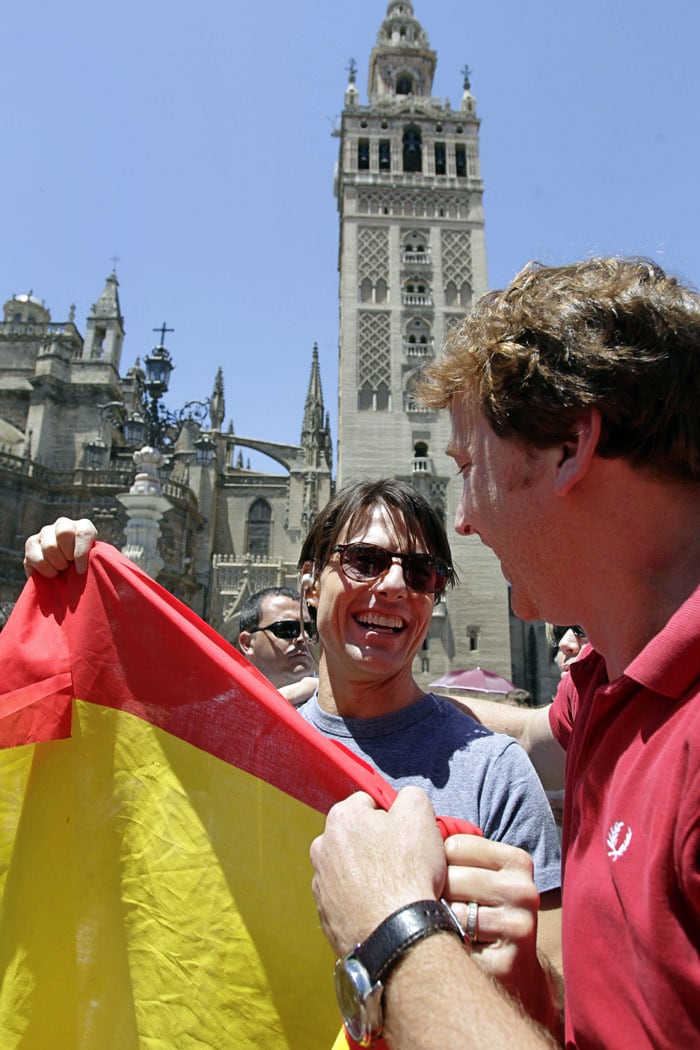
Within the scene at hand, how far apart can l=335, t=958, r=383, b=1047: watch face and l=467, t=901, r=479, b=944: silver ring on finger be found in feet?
0.66

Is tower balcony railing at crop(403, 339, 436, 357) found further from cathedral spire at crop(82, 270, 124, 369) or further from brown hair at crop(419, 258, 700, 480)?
brown hair at crop(419, 258, 700, 480)

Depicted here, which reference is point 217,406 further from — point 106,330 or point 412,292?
point 412,292

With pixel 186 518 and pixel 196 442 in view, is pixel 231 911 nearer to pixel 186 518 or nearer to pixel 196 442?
pixel 186 518

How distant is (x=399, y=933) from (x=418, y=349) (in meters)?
34.9

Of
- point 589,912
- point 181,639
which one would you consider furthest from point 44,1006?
point 589,912

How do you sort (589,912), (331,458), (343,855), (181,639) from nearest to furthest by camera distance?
(589,912), (343,855), (181,639), (331,458)

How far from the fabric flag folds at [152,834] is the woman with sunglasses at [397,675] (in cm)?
41

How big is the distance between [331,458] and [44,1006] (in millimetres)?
40304

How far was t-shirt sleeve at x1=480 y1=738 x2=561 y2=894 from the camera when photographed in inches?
67.2

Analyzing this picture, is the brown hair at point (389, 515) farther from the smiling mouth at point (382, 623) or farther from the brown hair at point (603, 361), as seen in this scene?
the brown hair at point (603, 361)

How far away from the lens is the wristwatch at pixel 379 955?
3.56 feet

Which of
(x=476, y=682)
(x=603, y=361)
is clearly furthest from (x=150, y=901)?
(x=476, y=682)

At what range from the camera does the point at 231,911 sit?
5.76ft

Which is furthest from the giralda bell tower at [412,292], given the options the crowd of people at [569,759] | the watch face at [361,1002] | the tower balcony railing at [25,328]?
the watch face at [361,1002]
